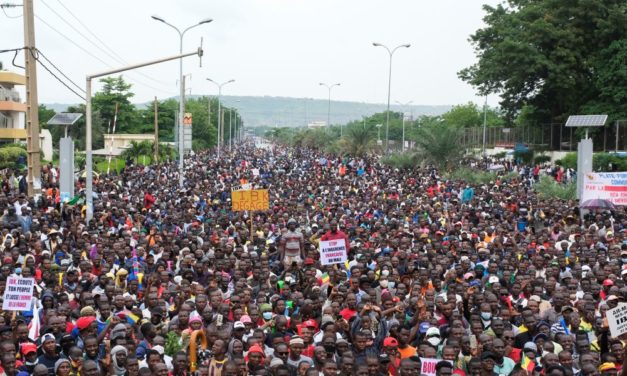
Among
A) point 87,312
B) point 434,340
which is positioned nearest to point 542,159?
point 434,340

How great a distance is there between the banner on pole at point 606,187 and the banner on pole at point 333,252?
870 cm

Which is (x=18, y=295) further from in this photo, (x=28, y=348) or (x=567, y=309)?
(x=567, y=309)

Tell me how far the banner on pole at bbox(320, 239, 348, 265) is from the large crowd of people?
0.70ft

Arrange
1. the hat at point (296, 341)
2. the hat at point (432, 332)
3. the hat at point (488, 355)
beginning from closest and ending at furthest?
1. the hat at point (488, 355)
2. the hat at point (296, 341)
3. the hat at point (432, 332)

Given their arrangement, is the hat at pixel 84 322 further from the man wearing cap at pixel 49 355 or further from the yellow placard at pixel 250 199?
the yellow placard at pixel 250 199

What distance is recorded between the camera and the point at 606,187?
1886 centimetres

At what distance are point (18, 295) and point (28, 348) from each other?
72.6 inches

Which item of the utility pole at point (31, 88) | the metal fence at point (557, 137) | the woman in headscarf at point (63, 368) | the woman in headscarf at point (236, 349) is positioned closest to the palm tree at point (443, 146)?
the metal fence at point (557, 137)

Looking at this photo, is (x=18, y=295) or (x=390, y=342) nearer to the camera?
(x=390, y=342)

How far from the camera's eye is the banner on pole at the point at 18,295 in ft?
30.5

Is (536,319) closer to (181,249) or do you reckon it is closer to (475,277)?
(475,277)

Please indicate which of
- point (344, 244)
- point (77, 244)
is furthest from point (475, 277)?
point (77, 244)

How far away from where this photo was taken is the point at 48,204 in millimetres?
20391

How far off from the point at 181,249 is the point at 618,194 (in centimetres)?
984
